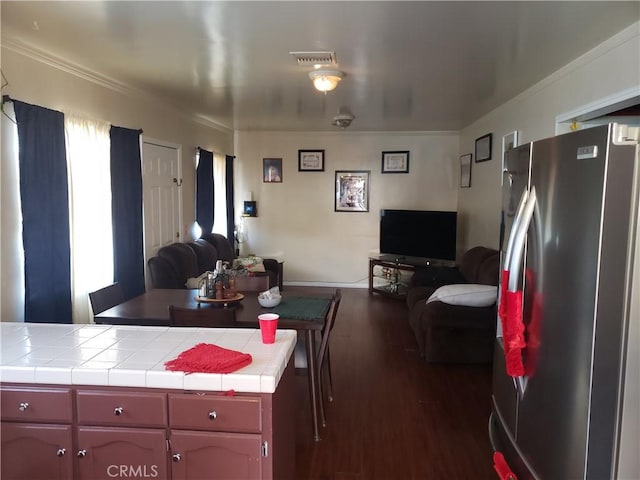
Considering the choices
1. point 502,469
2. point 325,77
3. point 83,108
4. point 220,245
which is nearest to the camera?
point 502,469

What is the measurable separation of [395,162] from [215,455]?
239 inches

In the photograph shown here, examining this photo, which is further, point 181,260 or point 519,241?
point 181,260

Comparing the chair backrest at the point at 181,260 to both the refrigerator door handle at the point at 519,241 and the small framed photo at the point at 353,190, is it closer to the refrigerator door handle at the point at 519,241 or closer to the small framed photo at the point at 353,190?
the small framed photo at the point at 353,190

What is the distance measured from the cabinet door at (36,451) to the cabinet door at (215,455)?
0.39 metres

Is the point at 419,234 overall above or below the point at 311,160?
below

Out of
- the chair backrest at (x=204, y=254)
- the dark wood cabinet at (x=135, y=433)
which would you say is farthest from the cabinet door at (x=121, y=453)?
the chair backrest at (x=204, y=254)

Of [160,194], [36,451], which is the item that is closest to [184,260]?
[160,194]

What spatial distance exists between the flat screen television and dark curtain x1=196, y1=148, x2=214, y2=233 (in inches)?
99.4

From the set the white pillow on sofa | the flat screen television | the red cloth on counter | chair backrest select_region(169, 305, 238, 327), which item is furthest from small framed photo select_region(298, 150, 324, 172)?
the red cloth on counter

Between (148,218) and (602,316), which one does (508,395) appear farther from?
(148,218)

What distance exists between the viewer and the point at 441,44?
2.85m

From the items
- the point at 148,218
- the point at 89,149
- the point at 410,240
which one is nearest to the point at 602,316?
the point at 89,149

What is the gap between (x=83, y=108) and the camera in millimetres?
3615

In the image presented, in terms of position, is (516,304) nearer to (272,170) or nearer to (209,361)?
(209,361)
